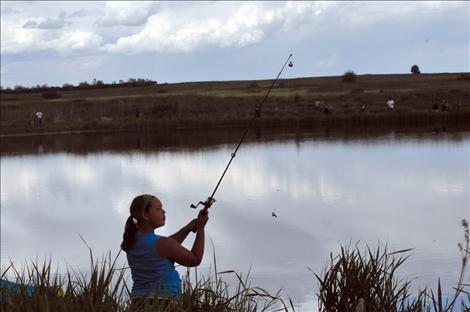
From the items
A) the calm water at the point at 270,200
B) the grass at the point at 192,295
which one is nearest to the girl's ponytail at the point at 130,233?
the grass at the point at 192,295

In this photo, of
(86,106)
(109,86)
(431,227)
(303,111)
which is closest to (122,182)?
(431,227)

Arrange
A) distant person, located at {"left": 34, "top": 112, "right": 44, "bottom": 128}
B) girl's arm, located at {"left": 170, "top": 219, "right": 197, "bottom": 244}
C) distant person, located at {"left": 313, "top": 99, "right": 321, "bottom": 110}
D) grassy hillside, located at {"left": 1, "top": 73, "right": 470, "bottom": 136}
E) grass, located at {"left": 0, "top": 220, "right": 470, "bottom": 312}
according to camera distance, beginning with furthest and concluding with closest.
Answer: distant person, located at {"left": 34, "top": 112, "right": 44, "bottom": 128} < distant person, located at {"left": 313, "top": 99, "right": 321, "bottom": 110} < grassy hillside, located at {"left": 1, "top": 73, "right": 470, "bottom": 136} < girl's arm, located at {"left": 170, "top": 219, "right": 197, "bottom": 244} < grass, located at {"left": 0, "top": 220, "right": 470, "bottom": 312}

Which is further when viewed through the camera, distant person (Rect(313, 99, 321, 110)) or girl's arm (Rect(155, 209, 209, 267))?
distant person (Rect(313, 99, 321, 110))

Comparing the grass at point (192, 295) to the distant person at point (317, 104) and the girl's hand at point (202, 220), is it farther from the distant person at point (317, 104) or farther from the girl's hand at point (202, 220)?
the distant person at point (317, 104)

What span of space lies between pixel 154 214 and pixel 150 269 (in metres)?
0.29

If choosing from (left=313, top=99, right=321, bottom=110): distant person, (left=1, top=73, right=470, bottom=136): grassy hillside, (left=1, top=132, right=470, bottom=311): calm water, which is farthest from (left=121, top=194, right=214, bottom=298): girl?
(left=313, top=99, right=321, bottom=110): distant person

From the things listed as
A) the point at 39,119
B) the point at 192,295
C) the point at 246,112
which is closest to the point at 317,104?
the point at 246,112

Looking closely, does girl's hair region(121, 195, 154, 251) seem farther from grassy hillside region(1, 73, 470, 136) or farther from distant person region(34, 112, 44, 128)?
distant person region(34, 112, 44, 128)

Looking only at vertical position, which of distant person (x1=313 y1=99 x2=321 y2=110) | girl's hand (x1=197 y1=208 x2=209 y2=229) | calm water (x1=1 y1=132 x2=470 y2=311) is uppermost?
girl's hand (x1=197 y1=208 x2=209 y2=229)

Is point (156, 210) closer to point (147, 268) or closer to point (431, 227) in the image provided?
point (147, 268)

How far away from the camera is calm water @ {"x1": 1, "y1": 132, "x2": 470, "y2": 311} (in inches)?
434

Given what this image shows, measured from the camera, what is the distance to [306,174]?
2009 cm

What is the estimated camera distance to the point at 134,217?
15.6 ft

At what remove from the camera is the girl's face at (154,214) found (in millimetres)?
4715
